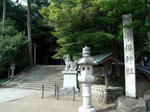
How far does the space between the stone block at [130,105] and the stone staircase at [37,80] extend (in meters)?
6.78

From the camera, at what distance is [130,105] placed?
5.35m

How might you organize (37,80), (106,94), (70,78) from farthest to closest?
(37,80)
(70,78)
(106,94)

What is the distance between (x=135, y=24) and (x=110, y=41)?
3020mm

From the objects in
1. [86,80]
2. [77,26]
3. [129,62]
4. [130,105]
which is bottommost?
[130,105]

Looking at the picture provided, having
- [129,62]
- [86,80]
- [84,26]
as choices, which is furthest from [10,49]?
[129,62]

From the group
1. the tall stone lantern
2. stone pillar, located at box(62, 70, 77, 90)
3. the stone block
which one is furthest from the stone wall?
stone pillar, located at box(62, 70, 77, 90)

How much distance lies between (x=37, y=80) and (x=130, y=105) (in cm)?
1004

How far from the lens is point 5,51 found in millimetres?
14039

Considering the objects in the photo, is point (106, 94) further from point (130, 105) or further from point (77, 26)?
point (77, 26)

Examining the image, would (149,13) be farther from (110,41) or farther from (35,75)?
(35,75)

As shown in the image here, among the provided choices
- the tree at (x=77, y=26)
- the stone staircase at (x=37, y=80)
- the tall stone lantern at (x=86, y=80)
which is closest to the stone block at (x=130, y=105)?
the tall stone lantern at (x=86, y=80)

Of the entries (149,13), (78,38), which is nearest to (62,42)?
(78,38)

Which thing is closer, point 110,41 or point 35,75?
point 110,41

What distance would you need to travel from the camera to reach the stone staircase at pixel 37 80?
1245cm
